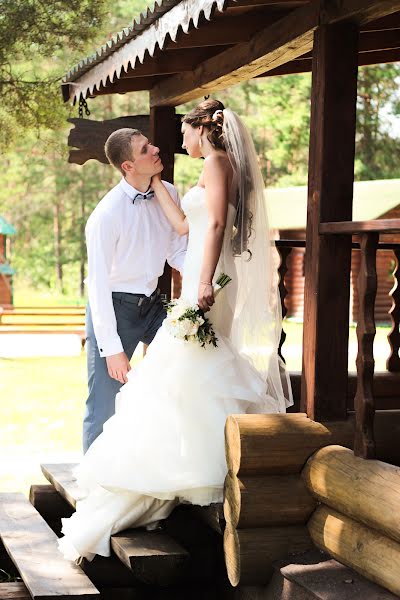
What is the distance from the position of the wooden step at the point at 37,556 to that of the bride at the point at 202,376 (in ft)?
0.46

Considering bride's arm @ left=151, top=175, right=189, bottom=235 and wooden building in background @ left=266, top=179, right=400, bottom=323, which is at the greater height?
bride's arm @ left=151, top=175, right=189, bottom=235

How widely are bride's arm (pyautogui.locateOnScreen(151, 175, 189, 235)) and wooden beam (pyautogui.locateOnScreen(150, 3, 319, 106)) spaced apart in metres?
0.84

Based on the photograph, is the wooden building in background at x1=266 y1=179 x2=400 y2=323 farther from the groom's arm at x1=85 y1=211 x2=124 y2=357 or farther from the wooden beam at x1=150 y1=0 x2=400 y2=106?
the groom's arm at x1=85 y1=211 x2=124 y2=357

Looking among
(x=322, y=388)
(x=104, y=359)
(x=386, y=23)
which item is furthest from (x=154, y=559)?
(x=386, y=23)

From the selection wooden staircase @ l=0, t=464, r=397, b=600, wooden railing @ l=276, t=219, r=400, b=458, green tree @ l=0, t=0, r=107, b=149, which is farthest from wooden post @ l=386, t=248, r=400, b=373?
green tree @ l=0, t=0, r=107, b=149

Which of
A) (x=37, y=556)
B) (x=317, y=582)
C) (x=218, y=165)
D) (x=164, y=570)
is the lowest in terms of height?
(x=37, y=556)

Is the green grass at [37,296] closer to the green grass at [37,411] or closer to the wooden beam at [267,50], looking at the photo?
the green grass at [37,411]

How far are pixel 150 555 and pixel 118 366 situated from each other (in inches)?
50.4

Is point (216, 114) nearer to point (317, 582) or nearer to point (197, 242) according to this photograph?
point (197, 242)

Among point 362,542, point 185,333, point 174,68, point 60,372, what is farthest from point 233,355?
point 60,372

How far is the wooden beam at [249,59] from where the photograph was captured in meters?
4.76

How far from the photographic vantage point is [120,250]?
5.68 m

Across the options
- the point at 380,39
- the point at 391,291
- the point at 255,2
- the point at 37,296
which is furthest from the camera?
the point at 37,296

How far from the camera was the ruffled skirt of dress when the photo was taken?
4.69 meters
